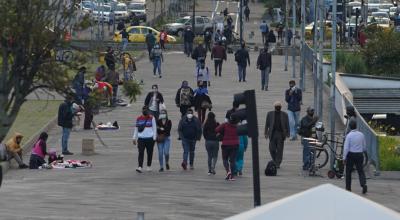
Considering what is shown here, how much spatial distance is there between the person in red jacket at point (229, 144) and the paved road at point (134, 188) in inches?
12.3

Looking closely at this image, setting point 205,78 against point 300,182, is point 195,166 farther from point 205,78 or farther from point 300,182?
point 205,78

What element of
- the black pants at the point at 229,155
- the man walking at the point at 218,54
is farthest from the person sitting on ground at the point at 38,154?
the man walking at the point at 218,54

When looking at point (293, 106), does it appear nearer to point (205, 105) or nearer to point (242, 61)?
point (205, 105)

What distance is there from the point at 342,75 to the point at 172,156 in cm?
1618

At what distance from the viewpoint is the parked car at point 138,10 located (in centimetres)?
9038

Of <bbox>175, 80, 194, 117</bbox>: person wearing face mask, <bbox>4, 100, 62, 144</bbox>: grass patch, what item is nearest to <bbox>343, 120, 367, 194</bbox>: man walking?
A: <bbox>175, 80, 194, 117</bbox>: person wearing face mask

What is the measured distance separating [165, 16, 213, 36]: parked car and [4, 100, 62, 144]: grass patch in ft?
116

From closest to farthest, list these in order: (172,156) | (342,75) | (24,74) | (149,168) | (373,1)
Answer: (24,74), (149,168), (172,156), (342,75), (373,1)

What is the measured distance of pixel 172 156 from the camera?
32469 millimetres

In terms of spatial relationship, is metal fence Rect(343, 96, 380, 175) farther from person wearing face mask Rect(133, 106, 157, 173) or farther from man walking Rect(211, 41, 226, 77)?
man walking Rect(211, 41, 226, 77)

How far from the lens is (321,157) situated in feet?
104

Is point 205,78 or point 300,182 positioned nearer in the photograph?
point 300,182

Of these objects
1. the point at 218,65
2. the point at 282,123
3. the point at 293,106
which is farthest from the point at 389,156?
the point at 218,65

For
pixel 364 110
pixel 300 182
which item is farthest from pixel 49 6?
pixel 364 110
